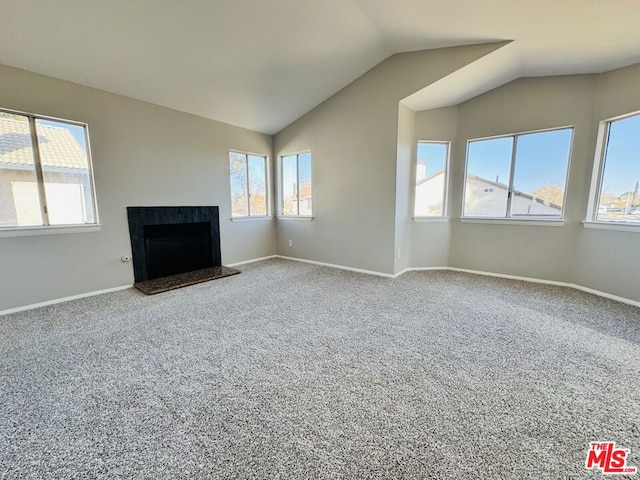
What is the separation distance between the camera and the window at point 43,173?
2729 mm

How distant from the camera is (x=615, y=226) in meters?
3.14

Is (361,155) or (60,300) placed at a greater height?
(361,155)

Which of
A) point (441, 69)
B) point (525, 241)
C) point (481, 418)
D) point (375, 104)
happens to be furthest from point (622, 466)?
point (375, 104)

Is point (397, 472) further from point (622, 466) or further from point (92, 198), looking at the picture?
point (92, 198)

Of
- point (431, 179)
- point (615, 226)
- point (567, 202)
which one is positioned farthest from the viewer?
point (431, 179)

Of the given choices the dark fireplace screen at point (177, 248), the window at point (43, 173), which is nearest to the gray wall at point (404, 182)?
the dark fireplace screen at point (177, 248)

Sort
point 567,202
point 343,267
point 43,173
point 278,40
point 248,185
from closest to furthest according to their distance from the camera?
point 43,173 < point 278,40 < point 567,202 < point 343,267 < point 248,185

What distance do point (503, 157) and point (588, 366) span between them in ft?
10.5

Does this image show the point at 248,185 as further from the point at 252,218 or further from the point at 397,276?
the point at 397,276

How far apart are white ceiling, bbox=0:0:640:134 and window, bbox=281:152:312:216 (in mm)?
1467

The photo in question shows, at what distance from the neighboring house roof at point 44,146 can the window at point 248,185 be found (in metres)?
2.12

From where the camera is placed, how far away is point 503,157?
13.2 ft

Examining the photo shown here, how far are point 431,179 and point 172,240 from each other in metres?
4.43

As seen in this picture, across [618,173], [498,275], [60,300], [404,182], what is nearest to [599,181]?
[618,173]
